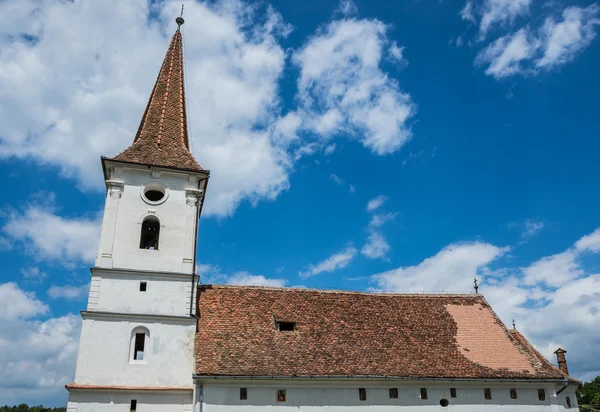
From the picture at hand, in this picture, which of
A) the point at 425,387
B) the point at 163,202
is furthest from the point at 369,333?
the point at 163,202

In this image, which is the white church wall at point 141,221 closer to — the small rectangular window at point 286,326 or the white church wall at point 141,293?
the white church wall at point 141,293

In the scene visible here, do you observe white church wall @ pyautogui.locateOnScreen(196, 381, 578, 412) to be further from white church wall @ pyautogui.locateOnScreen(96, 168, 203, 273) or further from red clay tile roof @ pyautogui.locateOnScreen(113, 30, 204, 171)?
red clay tile roof @ pyautogui.locateOnScreen(113, 30, 204, 171)

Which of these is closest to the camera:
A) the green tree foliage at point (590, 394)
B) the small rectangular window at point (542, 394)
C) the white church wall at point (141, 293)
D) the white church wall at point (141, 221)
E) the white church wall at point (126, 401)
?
the white church wall at point (126, 401)

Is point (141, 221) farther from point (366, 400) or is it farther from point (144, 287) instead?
point (366, 400)

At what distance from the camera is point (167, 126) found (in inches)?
1158

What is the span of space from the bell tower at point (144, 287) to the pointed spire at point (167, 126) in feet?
0.33

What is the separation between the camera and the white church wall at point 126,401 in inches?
839

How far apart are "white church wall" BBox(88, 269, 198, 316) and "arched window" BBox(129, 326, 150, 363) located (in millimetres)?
887

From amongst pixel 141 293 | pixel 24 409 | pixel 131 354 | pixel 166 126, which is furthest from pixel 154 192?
pixel 24 409

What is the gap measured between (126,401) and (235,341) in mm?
5255

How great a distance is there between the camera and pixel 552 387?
81.8 ft

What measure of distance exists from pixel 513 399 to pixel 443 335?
434cm

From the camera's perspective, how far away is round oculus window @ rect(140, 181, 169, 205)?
25.8 meters

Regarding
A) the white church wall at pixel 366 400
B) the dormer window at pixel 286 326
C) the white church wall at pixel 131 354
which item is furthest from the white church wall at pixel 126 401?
the dormer window at pixel 286 326
